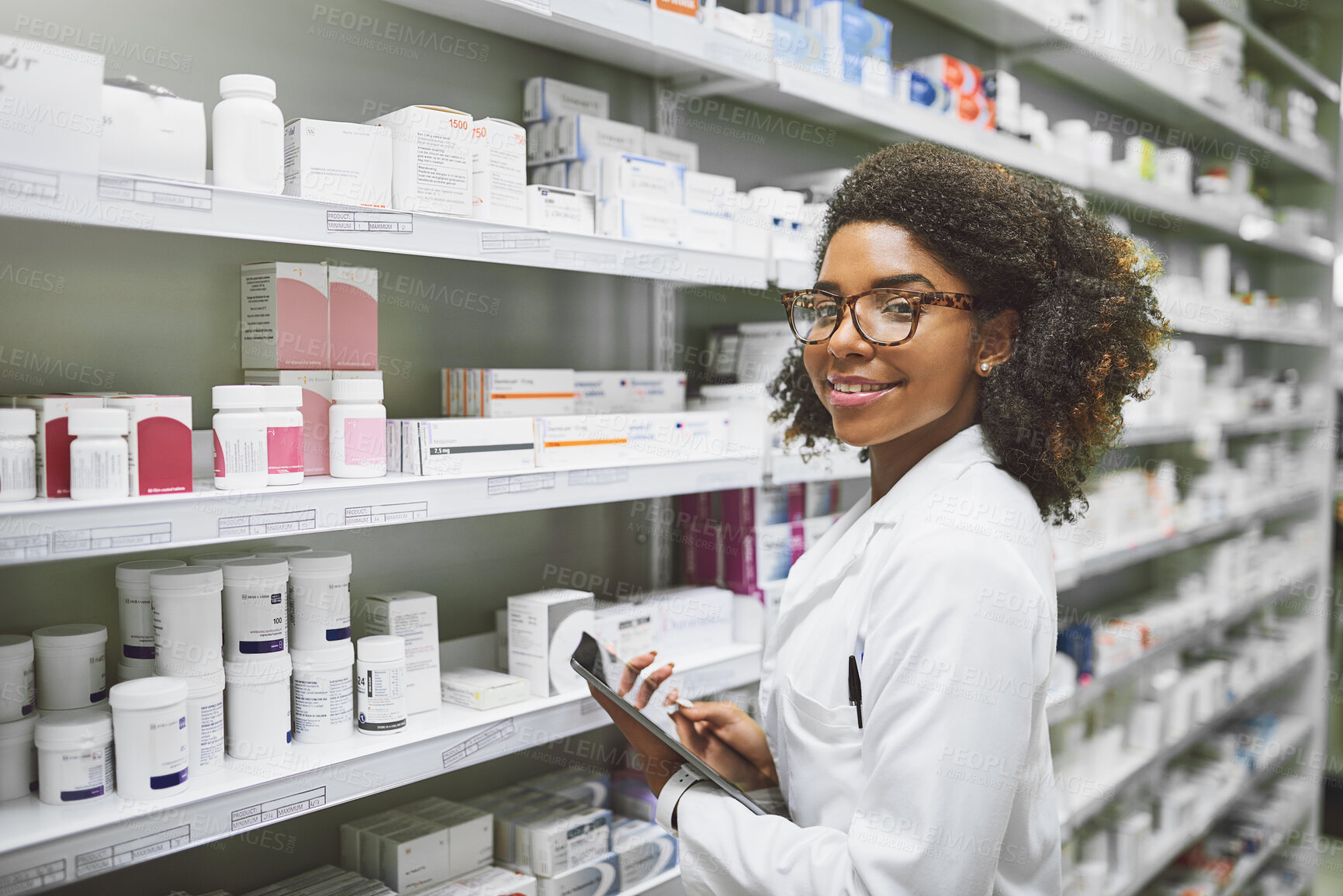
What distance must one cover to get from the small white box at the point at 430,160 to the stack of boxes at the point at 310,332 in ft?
0.57

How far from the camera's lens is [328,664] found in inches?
60.2

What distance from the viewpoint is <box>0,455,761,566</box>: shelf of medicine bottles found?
1168 mm

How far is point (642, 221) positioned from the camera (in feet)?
6.27

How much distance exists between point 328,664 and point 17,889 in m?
0.48

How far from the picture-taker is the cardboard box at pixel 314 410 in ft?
5.06

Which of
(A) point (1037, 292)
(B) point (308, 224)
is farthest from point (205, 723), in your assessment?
(A) point (1037, 292)

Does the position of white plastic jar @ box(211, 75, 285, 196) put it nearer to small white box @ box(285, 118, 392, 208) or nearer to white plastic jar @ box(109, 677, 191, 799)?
small white box @ box(285, 118, 392, 208)

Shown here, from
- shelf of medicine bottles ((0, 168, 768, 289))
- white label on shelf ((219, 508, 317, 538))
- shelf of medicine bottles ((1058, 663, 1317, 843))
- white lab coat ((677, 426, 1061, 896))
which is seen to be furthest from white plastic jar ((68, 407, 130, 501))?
shelf of medicine bottles ((1058, 663, 1317, 843))

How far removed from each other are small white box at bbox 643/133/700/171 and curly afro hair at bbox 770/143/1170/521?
65 cm

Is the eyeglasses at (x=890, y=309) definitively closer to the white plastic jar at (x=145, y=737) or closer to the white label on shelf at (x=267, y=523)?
the white label on shelf at (x=267, y=523)

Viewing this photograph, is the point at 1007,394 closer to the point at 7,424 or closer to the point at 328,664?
the point at 328,664

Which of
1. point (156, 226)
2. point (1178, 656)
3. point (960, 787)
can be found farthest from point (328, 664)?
point (1178, 656)


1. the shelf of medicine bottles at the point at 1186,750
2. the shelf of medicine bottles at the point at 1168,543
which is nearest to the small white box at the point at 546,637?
the shelf of medicine bottles at the point at 1168,543

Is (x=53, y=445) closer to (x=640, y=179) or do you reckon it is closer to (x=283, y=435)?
(x=283, y=435)
